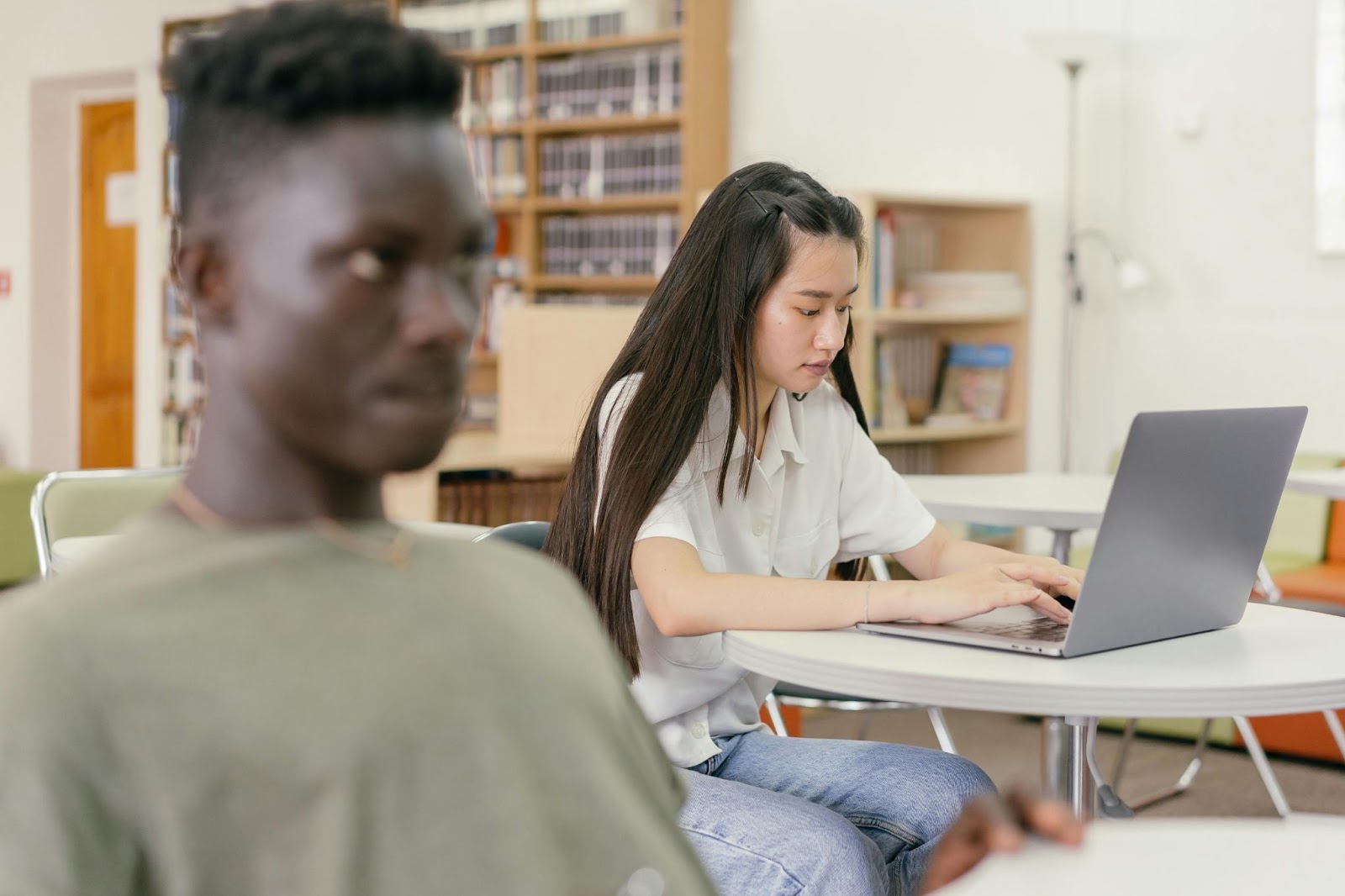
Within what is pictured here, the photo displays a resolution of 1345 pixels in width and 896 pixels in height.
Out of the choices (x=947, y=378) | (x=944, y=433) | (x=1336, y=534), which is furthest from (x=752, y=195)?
(x=947, y=378)

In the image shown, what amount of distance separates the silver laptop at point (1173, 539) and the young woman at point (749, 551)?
0.06 meters

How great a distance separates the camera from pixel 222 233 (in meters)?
0.55

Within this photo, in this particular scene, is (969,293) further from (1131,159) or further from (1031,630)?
(1031,630)

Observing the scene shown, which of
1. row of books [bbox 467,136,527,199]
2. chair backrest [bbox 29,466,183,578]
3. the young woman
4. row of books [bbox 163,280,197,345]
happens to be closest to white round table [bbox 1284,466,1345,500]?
the young woman

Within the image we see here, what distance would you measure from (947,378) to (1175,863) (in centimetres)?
439

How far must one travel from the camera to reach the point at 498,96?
233 inches

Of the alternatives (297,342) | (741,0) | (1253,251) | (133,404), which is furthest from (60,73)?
(297,342)

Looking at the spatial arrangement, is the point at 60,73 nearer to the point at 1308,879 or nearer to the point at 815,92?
the point at 815,92

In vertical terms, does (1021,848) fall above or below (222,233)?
below

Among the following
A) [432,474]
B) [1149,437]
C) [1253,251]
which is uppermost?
[1253,251]

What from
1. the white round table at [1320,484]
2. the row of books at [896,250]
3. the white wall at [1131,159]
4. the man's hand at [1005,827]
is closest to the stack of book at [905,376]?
the row of books at [896,250]

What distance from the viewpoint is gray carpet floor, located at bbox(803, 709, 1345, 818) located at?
11.1 feet

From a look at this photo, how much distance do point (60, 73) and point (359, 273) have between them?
8.09 meters

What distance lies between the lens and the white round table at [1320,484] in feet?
9.12
